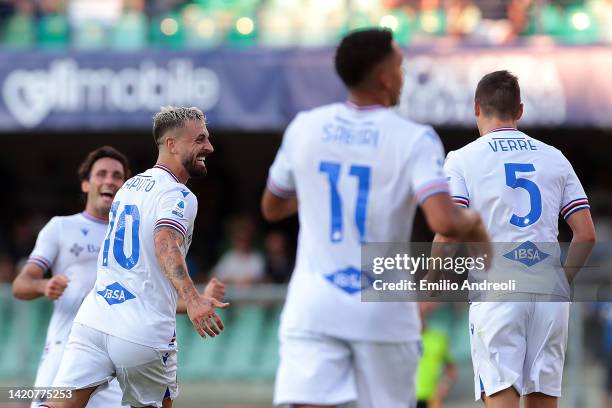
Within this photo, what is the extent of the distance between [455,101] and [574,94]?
1.47 metres

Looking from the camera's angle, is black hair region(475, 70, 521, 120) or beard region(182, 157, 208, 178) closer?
beard region(182, 157, 208, 178)

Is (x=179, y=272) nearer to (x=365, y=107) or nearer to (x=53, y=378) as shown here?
(x=365, y=107)

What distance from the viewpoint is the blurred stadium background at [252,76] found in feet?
42.6

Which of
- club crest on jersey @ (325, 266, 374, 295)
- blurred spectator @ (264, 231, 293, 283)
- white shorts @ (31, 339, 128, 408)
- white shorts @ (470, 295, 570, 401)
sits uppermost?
club crest on jersey @ (325, 266, 374, 295)

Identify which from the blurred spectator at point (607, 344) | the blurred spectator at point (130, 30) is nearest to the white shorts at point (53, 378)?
the blurred spectator at point (607, 344)

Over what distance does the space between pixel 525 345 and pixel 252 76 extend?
338 inches

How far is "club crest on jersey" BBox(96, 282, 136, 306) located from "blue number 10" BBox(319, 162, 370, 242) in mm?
1567

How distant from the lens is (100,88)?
48.6 ft

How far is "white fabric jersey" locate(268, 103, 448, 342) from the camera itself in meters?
5.05

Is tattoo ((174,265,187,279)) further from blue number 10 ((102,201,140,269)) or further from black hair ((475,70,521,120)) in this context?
black hair ((475,70,521,120))

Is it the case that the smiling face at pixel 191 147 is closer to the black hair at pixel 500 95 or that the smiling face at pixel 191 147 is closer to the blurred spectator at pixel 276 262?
the black hair at pixel 500 95

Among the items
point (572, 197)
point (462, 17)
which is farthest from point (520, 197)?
point (462, 17)

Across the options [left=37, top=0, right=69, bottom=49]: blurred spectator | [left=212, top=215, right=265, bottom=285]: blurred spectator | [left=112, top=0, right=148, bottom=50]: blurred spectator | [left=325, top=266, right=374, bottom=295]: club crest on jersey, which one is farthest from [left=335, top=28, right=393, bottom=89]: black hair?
[left=37, top=0, right=69, bottom=49]: blurred spectator

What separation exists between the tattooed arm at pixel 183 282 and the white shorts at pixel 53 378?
4.58 ft
